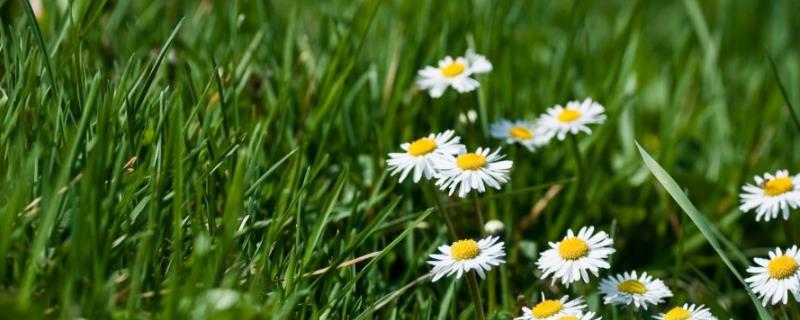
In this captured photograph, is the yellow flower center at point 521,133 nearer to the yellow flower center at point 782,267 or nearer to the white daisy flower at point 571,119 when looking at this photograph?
the white daisy flower at point 571,119

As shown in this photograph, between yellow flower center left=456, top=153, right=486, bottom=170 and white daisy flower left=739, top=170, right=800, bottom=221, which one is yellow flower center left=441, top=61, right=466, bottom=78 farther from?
white daisy flower left=739, top=170, right=800, bottom=221

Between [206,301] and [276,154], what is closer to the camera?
[206,301]

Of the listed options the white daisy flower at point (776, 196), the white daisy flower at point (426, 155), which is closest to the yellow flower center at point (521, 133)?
the white daisy flower at point (426, 155)

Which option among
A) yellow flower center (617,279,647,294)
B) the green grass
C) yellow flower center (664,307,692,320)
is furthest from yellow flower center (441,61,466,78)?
yellow flower center (664,307,692,320)

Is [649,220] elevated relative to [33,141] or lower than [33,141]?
lower

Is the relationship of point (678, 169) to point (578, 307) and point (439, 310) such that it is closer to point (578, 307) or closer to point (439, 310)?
point (439, 310)

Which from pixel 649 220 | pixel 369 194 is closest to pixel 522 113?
pixel 649 220
